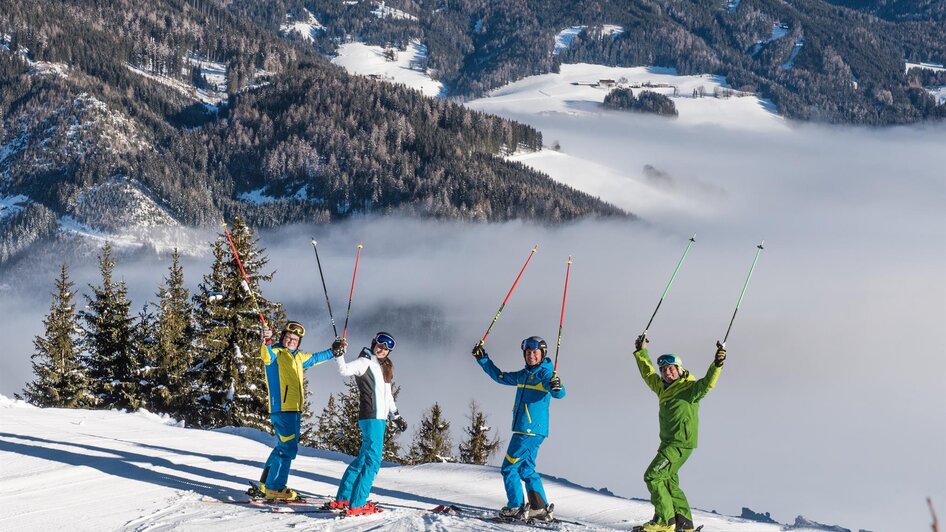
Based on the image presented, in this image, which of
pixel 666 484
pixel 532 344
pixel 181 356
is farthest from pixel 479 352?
pixel 181 356

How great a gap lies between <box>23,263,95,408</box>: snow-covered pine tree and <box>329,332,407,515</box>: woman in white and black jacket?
65.5 feet

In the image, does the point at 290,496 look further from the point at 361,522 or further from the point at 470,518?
the point at 470,518

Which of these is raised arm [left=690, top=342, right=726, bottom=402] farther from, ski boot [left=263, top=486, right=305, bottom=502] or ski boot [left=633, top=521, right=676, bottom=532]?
ski boot [left=263, top=486, right=305, bottom=502]

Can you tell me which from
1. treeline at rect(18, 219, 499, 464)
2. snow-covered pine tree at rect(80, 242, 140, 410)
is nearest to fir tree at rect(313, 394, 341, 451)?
treeline at rect(18, 219, 499, 464)

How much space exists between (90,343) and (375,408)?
2183cm

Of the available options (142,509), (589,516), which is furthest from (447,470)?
(142,509)

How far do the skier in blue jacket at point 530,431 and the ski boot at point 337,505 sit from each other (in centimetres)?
170

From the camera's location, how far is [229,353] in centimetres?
2856

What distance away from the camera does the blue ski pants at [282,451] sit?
12031 millimetres

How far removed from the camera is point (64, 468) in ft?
43.3

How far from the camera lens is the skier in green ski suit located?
1085 centimetres

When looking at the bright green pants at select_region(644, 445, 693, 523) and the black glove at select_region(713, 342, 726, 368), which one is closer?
the black glove at select_region(713, 342, 726, 368)

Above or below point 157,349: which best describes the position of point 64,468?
above

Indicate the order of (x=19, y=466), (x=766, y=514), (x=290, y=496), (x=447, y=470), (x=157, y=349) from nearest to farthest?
(x=290, y=496)
(x=19, y=466)
(x=766, y=514)
(x=447, y=470)
(x=157, y=349)
